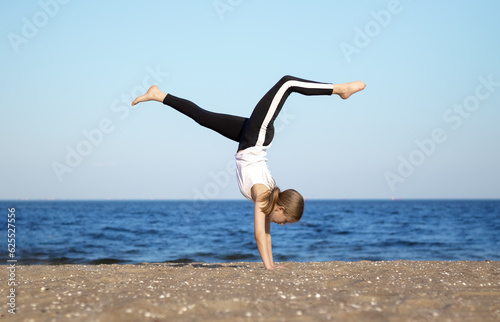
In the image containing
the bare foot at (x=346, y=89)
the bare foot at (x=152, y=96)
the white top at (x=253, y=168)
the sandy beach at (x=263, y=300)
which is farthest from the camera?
the bare foot at (x=152, y=96)

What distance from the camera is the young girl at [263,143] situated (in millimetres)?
5859

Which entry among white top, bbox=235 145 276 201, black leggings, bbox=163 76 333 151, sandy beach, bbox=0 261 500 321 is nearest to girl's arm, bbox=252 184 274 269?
white top, bbox=235 145 276 201

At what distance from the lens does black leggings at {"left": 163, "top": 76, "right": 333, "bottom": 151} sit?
5.89 meters

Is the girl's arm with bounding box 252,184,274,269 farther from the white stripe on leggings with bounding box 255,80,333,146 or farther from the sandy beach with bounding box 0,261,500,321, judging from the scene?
the sandy beach with bounding box 0,261,500,321

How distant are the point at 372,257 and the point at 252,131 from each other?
30.0 ft

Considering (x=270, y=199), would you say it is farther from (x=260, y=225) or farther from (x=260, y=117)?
(x=260, y=117)

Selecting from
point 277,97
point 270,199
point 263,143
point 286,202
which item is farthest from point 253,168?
point 277,97

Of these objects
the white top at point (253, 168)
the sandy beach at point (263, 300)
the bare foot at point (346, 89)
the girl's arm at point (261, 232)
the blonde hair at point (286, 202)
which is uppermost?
the bare foot at point (346, 89)

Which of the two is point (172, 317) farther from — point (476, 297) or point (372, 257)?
point (372, 257)

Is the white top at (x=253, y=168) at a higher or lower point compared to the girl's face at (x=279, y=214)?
higher

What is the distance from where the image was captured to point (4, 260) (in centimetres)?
1208

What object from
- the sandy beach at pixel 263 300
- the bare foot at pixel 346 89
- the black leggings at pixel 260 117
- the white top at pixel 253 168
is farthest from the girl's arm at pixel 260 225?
the bare foot at pixel 346 89

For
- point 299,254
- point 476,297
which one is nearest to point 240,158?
point 476,297

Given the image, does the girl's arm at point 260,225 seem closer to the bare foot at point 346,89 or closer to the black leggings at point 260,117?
the black leggings at point 260,117
